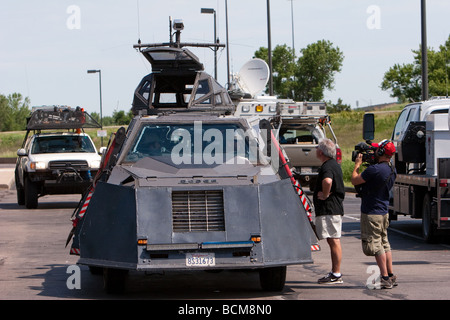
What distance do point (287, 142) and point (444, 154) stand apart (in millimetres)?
11948

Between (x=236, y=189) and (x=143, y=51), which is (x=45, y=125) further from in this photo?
(x=236, y=189)

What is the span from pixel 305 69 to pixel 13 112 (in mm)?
78337

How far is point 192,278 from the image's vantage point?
478 inches

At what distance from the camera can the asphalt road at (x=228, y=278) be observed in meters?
10.5

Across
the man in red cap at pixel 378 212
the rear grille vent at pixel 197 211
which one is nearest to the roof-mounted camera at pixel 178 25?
the man in red cap at pixel 378 212

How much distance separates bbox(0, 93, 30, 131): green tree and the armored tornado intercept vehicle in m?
131

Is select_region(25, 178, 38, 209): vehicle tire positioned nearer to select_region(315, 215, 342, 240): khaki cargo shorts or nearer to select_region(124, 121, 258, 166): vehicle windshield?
select_region(124, 121, 258, 166): vehicle windshield

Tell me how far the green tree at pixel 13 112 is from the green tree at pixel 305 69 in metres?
64.5

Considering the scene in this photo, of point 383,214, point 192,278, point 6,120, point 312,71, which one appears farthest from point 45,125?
point 6,120

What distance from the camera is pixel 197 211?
10023 mm

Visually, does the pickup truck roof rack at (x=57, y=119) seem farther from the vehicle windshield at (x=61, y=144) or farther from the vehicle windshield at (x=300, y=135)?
the vehicle windshield at (x=300, y=135)

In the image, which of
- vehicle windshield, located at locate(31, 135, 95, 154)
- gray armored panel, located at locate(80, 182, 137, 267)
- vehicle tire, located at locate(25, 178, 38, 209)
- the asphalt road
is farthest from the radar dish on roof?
gray armored panel, located at locate(80, 182, 137, 267)

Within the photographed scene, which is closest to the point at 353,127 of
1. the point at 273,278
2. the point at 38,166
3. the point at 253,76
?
the point at 253,76
